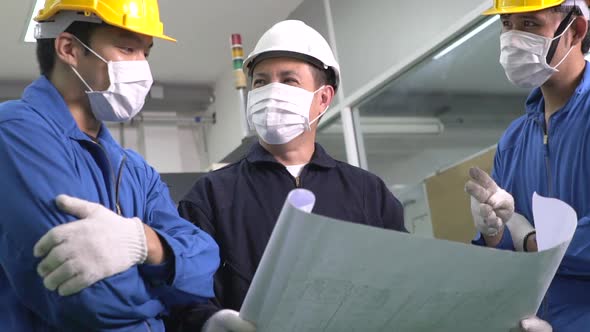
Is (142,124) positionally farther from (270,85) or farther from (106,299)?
(106,299)

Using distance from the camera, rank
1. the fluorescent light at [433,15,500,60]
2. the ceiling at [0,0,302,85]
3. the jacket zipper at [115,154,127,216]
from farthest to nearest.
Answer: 1. the ceiling at [0,0,302,85]
2. the fluorescent light at [433,15,500,60]
3. the jacket zipper at [115,154,127,216]

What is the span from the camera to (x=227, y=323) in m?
1.25

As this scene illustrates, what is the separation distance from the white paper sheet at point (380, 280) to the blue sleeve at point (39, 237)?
0.70ft

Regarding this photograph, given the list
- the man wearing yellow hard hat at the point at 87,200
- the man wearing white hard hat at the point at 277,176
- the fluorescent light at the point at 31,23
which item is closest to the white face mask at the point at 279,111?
the man wearing white hard hat at the point at 277,176

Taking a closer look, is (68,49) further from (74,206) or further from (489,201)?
(489,201)

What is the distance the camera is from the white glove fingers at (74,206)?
1.13 m

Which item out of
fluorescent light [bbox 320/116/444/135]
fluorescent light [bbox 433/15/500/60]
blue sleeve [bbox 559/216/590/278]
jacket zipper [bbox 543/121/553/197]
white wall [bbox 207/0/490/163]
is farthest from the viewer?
fluorescent light [bbox 320/116/444/135]

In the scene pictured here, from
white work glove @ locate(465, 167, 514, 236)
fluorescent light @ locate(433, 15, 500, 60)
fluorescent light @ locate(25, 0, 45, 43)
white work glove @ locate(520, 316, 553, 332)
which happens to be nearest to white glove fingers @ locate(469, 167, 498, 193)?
white work glove @ locate(465, 167, 514, 236)

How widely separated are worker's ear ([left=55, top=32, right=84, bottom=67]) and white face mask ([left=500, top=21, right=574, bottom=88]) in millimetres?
1122

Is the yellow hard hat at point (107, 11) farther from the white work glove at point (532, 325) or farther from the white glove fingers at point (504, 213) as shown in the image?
the white work glove at point (532, 325)

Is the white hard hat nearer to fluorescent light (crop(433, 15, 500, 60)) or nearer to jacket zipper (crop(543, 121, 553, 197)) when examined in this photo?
jacket zipper (crop(543, 121, 553, 197))

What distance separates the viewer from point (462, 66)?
11.2 feet

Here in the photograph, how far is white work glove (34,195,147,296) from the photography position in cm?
109

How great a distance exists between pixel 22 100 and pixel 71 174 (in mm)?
237
